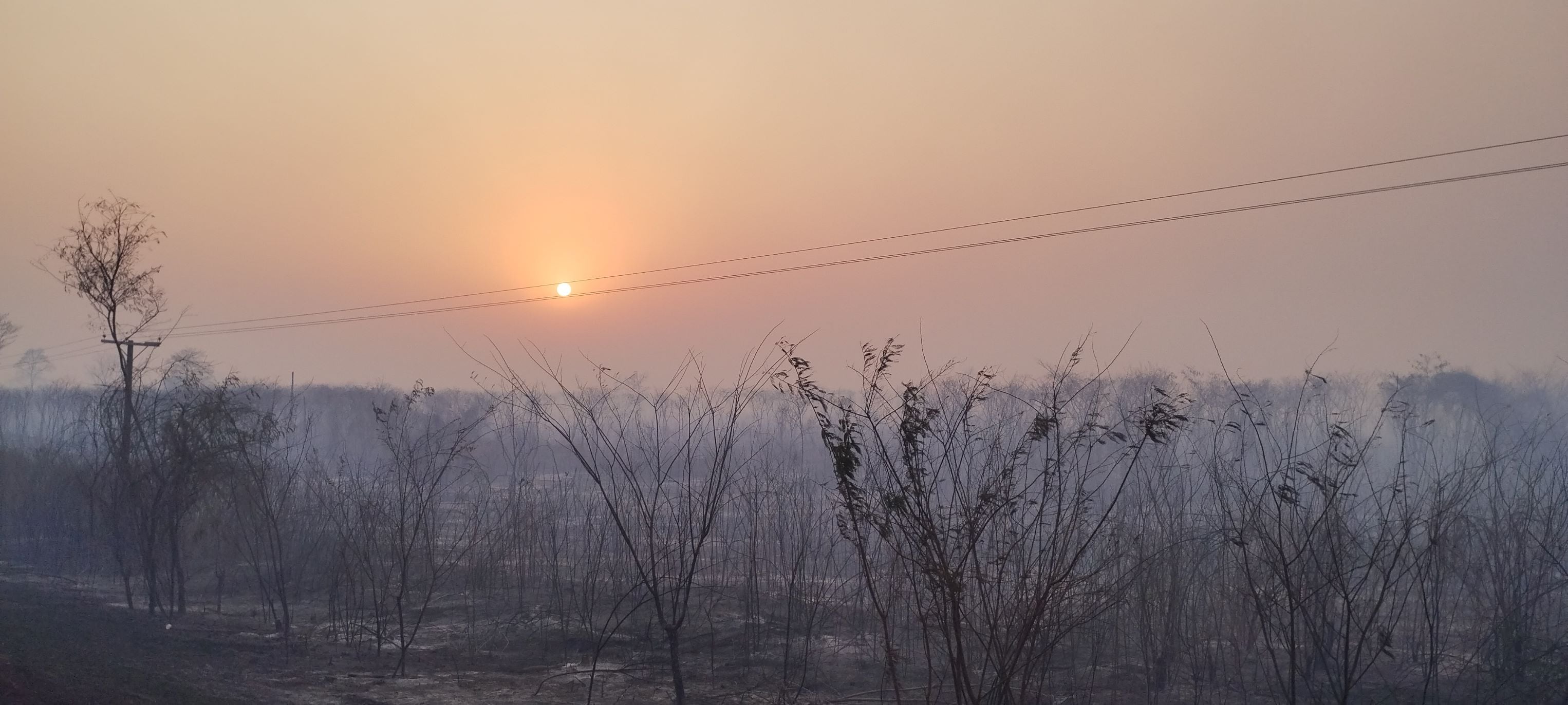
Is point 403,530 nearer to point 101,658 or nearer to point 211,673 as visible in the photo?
point 211,673

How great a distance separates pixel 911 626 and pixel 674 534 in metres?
9.04

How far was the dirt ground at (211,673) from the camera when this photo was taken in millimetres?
A: 8430

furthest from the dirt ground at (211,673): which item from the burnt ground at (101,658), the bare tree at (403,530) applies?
the bare tree at (403,530)

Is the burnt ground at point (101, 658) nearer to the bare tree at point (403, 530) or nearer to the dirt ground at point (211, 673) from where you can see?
the dirt ground at point (211, 673)

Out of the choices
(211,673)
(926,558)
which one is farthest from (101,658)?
(926,558)

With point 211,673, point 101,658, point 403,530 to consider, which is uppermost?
point 403,530

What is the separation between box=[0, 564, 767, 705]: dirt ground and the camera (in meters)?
8.43

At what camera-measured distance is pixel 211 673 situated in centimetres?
1073

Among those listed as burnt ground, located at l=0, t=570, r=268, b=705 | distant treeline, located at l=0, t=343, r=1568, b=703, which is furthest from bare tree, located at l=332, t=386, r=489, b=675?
burnt ground, located at l=0, t=570, r=268, b=705

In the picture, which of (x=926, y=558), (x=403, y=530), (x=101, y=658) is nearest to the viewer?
(x=926, y=558)

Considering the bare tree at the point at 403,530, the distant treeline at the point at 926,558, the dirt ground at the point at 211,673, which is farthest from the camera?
the bare tree at the point at 403,530

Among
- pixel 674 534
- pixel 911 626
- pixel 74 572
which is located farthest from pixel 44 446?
pixel 911 626

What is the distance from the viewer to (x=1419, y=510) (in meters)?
8.98

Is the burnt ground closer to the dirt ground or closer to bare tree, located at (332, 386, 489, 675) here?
the dirt ground
